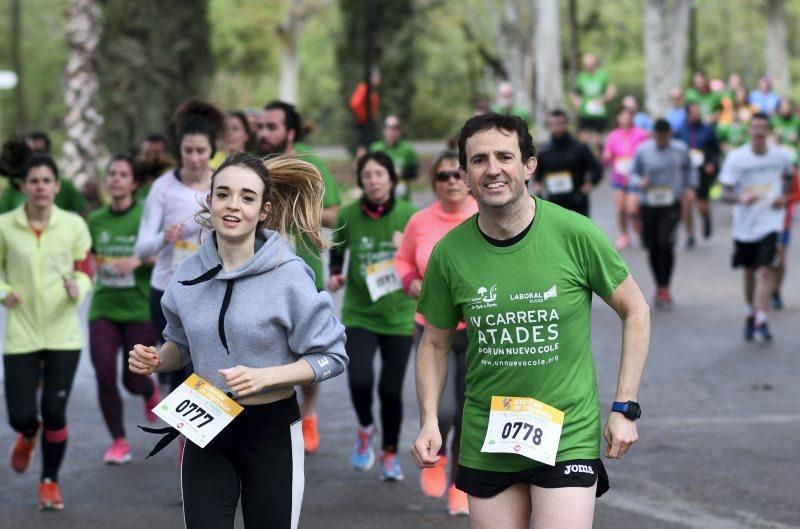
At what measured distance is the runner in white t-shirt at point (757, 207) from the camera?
519 inches

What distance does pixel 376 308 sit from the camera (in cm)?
859

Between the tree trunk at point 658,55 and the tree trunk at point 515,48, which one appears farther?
the tree trunk at point 515,48

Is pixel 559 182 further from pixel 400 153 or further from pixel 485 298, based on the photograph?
pixel 485 298

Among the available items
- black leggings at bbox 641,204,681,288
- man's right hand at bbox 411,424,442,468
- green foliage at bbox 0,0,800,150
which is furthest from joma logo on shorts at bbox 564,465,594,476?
green foliage at bbox 0,0,800,150

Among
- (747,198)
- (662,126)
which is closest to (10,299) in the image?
(747,198)

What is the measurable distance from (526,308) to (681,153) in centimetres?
1162

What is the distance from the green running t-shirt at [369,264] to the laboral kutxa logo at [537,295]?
3613 millimetres

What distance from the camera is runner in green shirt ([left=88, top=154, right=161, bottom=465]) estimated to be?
9.04 meters

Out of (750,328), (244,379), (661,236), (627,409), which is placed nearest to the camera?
(244,379)

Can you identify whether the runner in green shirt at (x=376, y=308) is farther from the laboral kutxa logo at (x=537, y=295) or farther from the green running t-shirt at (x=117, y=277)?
the laboral kutxa logo at (x=537, y=295)

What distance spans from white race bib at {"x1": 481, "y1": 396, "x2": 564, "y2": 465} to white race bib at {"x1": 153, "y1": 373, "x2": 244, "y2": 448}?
823 millimetres

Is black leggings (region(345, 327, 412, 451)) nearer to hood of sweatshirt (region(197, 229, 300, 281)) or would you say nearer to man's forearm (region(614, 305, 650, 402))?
hood of sweatshirt (region(197, 229, 300, 281))

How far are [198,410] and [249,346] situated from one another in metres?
0.26

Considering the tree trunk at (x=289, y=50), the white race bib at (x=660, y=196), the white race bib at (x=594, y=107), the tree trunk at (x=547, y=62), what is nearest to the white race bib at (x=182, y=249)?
the white race bib at (x=660, y=196)
